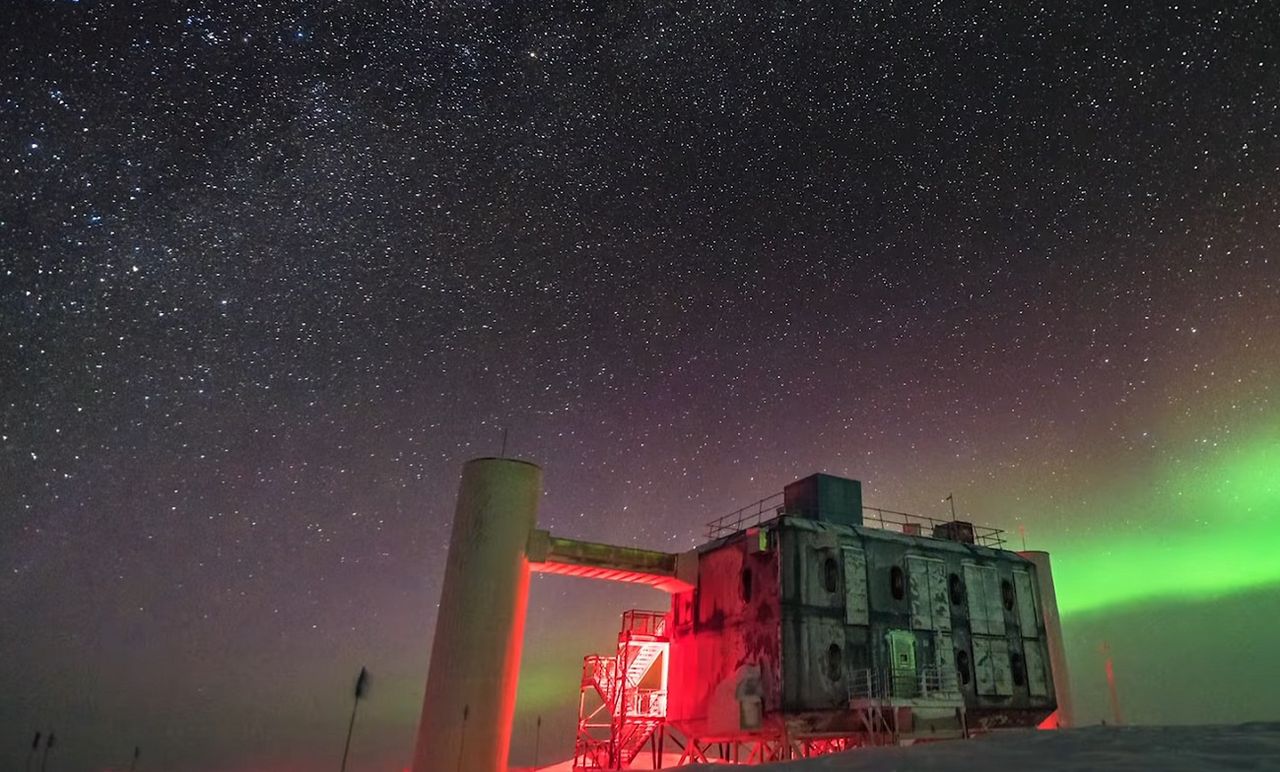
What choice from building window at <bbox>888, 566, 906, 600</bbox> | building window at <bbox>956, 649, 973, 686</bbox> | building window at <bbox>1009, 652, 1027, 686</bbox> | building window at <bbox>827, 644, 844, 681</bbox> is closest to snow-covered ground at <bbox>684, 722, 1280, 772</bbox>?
building window at <bbox>827, 644, 844, 681</bbox>

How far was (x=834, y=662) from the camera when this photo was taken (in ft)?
102

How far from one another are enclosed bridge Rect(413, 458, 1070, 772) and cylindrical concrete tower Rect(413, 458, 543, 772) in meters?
0.06

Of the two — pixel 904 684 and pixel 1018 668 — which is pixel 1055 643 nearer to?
pixel 1018 668

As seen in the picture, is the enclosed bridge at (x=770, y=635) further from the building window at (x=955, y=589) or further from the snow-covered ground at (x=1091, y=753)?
the snow-covered ground at (x=1091, y=753)

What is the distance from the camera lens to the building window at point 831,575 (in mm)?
32188

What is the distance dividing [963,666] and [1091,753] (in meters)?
26.7

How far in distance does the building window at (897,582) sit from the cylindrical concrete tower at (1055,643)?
1682 centimetres

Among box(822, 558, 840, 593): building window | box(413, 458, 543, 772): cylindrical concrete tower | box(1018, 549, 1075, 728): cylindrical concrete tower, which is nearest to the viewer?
box(413, 458, 543, 772): cylindrical concrete tower

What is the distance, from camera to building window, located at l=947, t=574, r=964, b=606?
3556 cm

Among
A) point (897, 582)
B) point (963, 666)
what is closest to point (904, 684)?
point (963, 666)

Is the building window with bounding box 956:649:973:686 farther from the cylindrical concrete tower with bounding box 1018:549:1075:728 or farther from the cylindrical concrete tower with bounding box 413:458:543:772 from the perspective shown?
the cylindrical concrete tower with bounding box 413:458:543:772

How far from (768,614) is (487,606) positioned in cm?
1223

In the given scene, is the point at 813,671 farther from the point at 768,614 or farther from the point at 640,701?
the point at 640,701

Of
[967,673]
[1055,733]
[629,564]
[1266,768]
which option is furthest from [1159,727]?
[629,564]
